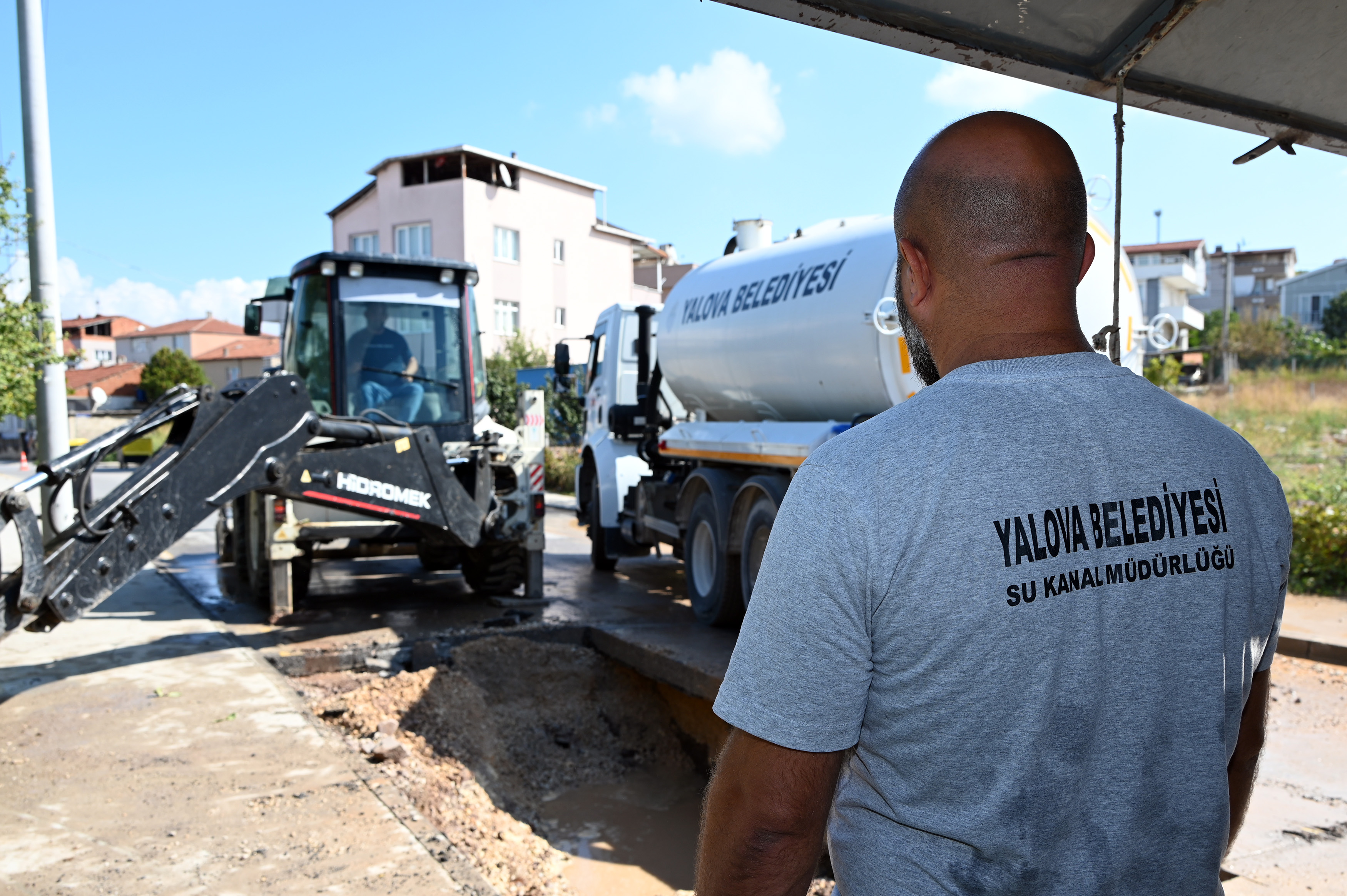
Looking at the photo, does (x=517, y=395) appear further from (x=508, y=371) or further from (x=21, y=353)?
(x=21, y=353)

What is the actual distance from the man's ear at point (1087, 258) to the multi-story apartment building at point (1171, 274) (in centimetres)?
4360

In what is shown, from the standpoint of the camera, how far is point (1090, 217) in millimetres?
6566

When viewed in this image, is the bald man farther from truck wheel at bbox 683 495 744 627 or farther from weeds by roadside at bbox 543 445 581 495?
weeds by roadside at bbox 543 445 581 495

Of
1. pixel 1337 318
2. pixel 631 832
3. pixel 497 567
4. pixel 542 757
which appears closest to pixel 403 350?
pixel 497 567

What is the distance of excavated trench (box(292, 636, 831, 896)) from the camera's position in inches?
193

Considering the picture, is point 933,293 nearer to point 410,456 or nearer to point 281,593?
point 410,456

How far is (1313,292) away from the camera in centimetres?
5988

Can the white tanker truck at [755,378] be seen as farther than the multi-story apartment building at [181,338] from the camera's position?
No

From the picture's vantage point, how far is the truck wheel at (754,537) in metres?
6.96

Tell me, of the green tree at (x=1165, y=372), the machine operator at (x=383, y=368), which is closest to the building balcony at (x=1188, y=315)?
the green tree at (x=1165, y=372)

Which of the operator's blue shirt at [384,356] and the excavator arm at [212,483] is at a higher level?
the operator's blue shirt at [384,356]

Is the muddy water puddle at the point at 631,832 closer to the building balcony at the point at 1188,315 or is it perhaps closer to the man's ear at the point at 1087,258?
the man's ear at the point at 1087,258

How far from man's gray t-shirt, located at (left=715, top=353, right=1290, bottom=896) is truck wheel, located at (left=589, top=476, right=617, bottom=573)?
9969 millimetres

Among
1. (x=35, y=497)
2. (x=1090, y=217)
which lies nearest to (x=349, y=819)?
(x=1090, y=217)
